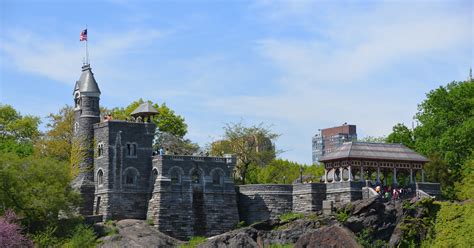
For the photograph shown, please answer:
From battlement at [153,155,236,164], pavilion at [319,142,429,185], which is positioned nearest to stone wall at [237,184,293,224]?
battlement at [153,155,236,164]

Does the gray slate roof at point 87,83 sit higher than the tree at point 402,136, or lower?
higher

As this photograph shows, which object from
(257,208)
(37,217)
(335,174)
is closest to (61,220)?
(37,217)

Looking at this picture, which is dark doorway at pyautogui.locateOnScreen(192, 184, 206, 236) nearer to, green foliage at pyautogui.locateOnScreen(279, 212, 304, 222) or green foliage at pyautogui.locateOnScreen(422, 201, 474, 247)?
green foliage at pyautogui.locateOnScreen(279, 212, 304, 222)

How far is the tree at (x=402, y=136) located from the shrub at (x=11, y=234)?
36245 millimetres

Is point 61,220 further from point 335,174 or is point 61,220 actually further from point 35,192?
point 335,174

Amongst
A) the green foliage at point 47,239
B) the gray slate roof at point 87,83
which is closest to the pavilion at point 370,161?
the gray slate roof at point 87,83

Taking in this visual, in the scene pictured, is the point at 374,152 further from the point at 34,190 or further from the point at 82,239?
the point at 34,190

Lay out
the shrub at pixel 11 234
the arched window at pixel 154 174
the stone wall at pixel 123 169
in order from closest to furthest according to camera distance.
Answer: the shrub at pixel 11 234, the stone wall at pixel 123 169, the arched window at pixel 154 174

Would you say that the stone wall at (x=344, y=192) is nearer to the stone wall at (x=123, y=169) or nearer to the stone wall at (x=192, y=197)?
the stone wall at (x=192, y=197)

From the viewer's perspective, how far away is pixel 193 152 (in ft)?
319

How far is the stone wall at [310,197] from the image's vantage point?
7388cm

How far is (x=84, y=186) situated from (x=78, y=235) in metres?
8.55

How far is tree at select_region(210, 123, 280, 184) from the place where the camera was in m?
94.9

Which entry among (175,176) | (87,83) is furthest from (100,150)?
(175,176)
